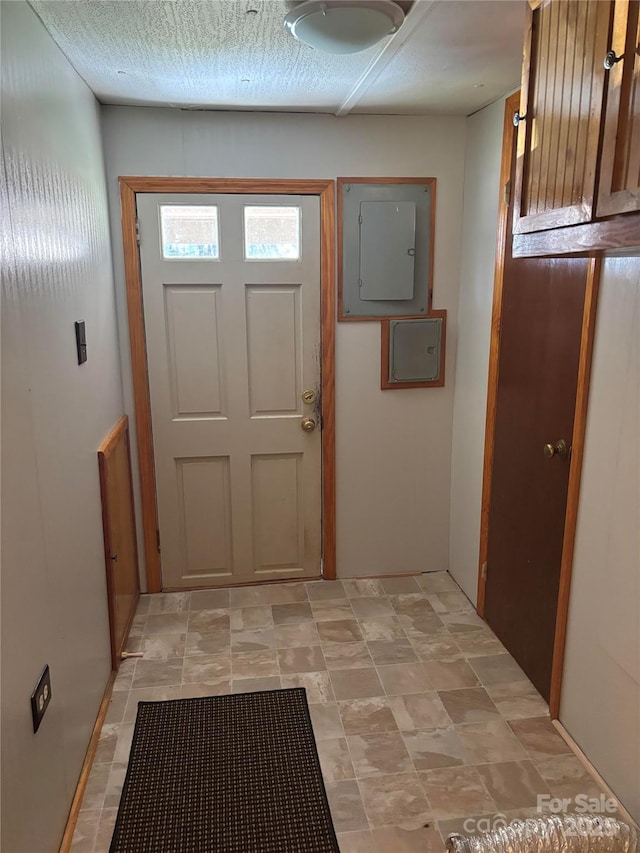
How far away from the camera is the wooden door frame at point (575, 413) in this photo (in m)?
2.01

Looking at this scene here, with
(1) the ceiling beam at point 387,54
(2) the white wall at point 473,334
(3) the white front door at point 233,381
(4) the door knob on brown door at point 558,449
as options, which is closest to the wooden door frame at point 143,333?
(3) the white front door at point 233,381

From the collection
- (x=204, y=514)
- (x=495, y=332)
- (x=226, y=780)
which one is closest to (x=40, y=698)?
(x=226, y=780)

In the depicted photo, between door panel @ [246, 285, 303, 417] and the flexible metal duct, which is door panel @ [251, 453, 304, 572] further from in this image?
the flexible metal duct

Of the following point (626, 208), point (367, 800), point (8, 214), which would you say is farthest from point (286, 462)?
point (626, 208)

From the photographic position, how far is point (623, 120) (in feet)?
4.01

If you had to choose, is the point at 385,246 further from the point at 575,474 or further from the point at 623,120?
the point at 623,120

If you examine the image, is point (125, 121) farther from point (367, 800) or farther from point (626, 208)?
point (367, 800)

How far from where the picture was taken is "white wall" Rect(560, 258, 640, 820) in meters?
1.81

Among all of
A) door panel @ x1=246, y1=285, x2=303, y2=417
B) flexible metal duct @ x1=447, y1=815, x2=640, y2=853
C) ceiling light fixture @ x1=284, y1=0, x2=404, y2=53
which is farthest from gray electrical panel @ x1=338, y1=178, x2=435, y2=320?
flexible metal duct @ x1=447, y1=815, x2=640, y2=853

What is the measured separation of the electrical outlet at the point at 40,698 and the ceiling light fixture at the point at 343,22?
75.2 inches

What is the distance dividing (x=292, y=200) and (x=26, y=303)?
1.67m

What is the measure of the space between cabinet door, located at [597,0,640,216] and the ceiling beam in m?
0.63

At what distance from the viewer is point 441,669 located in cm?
259

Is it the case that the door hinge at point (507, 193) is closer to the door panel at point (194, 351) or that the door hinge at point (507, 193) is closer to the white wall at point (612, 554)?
the white wall at point (612, 554)
